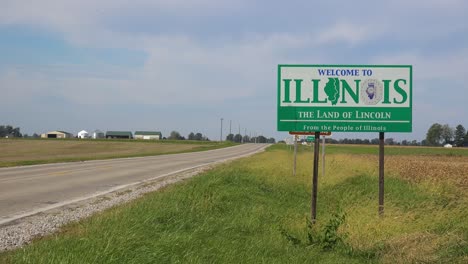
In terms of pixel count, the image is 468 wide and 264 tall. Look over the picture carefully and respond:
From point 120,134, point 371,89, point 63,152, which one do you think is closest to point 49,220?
point 371,89

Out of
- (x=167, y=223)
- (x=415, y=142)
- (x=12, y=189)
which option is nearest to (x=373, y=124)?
(x=167, y=223)

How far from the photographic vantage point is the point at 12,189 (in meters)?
14.3

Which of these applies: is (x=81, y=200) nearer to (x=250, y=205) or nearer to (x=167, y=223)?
(x=250, y=205)

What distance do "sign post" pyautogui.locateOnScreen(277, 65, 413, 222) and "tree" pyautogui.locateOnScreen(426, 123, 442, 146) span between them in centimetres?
17864

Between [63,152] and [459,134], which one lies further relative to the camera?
[459,134]

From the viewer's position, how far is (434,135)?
175375mm

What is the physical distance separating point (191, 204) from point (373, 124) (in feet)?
12.5

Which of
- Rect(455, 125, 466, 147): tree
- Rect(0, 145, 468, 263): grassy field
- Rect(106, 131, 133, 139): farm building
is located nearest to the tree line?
Rect(455, 125, 466, 147): tree

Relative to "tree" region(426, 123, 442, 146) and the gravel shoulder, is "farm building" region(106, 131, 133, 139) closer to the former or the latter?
"tree" region(426, 123, 442, 146)

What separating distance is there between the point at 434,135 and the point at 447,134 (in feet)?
14.4

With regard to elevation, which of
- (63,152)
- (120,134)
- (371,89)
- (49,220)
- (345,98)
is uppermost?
(120,134)

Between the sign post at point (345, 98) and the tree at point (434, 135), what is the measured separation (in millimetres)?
178637

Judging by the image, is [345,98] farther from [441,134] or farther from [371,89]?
[441,134]

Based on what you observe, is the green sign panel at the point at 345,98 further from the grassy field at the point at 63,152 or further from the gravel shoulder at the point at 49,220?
the grassy field at the point at 63,152
